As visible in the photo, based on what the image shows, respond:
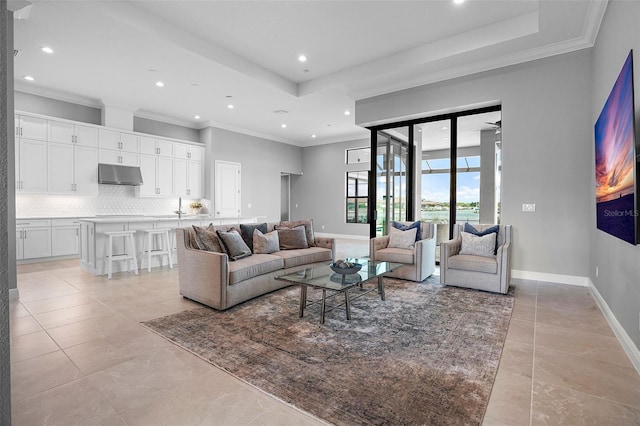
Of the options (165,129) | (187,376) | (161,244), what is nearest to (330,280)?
(187,376)

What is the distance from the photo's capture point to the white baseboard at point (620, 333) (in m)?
2.30

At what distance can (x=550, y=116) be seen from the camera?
4.62 metres

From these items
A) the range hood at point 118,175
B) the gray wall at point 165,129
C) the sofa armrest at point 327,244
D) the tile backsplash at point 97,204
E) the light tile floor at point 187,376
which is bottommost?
the light tile floor at point 187,376

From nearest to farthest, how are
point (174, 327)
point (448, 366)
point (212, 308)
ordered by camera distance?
point (448, 366), point (174, 327), point (212, 308)

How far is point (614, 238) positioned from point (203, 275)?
395cm

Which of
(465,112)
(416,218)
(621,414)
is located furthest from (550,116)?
(621,414)

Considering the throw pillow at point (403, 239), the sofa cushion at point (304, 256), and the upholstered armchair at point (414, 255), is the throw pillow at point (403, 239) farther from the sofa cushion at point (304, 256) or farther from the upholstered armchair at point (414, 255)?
the sofa cushion at point (304, 256)

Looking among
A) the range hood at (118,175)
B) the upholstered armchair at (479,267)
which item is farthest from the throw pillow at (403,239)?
the range hood at (118,175)

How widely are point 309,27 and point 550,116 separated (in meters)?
3.52

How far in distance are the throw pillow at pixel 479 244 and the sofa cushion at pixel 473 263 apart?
86mm

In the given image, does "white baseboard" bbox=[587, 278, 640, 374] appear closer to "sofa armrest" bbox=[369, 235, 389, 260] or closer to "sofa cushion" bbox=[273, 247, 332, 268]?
"sofa armrest" bbox=[369, 235, 389, 260]

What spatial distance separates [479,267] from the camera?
419cm

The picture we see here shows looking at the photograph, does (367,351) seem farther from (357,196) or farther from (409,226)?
(357,196)

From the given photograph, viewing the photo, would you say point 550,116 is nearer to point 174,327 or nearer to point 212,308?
point 212,308
